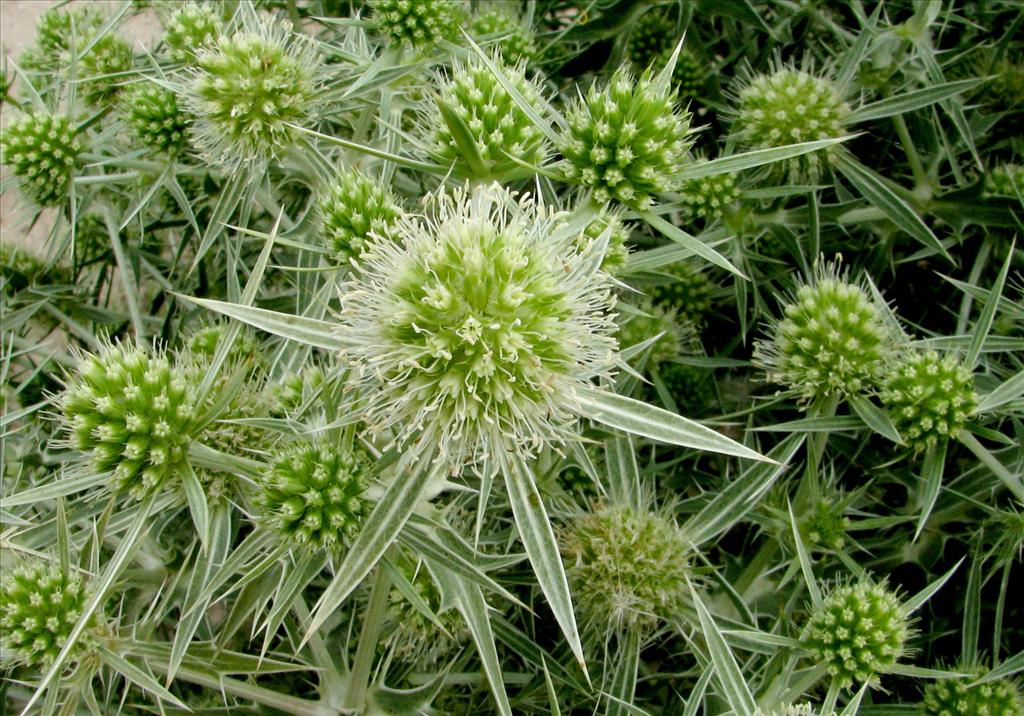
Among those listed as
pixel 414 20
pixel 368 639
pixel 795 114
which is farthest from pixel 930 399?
pixel 414 20

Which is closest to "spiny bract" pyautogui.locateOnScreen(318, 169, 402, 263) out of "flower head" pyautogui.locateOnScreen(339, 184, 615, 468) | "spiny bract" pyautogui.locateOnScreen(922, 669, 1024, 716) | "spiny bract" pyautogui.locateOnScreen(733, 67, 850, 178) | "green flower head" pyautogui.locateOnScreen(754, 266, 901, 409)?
"flower head" pyautogui.locateOnScreen(339, 184, 615, 468)

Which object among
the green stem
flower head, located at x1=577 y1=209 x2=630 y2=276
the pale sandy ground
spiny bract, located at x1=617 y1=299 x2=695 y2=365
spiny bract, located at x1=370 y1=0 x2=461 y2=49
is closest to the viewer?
the green stem

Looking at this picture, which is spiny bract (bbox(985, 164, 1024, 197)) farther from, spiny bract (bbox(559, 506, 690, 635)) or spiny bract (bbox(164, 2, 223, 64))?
spiny bract (bbox(164, 2, 223, 64))

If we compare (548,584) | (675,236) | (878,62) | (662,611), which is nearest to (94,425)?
(548,584)

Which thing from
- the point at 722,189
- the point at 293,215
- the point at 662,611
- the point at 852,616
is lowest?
the point at 662,611

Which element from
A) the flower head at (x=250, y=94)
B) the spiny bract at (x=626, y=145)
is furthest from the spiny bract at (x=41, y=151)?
the spiny bract at (x=626, y=145)

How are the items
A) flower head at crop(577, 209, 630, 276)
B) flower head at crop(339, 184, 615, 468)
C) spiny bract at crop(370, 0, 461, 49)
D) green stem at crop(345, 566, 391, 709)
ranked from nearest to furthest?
flower head at crop(339, 184, 615, 468) < green stem at crop(345, 566, 391, 709) < flower head at crop(577, 209, 630, 276) < spiny bract at crop(370, 0, 461, 49)

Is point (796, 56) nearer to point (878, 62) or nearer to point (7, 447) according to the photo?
point (878, 62)
